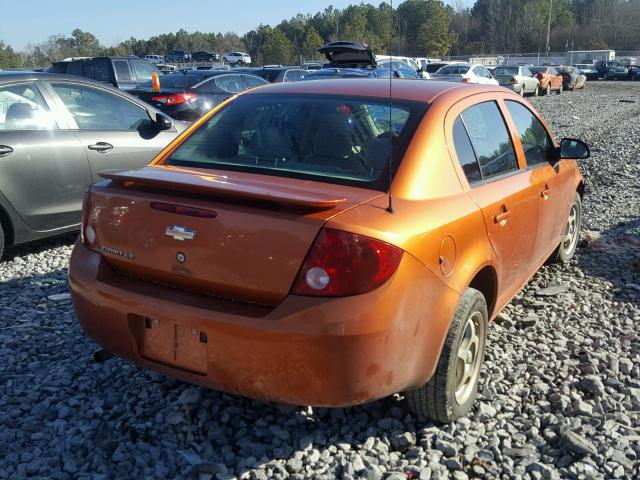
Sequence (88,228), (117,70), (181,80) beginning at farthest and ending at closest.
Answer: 1. (117,70)
2. (181,80)
3. (88,228)

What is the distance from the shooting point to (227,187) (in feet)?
8.35

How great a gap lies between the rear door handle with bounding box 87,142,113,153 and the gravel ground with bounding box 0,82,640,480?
1.71 meters

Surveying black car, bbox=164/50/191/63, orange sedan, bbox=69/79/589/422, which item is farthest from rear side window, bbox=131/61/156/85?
black car, bbox=164/50/191/63

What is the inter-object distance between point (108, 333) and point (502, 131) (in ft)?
8.19

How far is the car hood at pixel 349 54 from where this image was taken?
1764 centimetres

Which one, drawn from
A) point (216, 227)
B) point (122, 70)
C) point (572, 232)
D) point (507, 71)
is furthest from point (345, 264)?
point (507, 71)

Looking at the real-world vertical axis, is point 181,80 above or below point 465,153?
above

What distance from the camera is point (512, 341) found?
394 cm

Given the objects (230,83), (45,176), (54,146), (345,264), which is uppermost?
(230,83)

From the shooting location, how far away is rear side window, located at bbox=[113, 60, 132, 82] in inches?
613

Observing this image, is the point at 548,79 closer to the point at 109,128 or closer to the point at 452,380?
the point at 109,128

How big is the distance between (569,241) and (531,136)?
5.17ft

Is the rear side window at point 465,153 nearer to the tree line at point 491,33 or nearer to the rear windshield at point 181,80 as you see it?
the rear windshield at point 181,80

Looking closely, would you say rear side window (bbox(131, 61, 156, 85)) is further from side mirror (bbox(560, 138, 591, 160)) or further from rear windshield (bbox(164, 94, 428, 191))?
rear windshield (bbox(164, 94, 428, 191))
